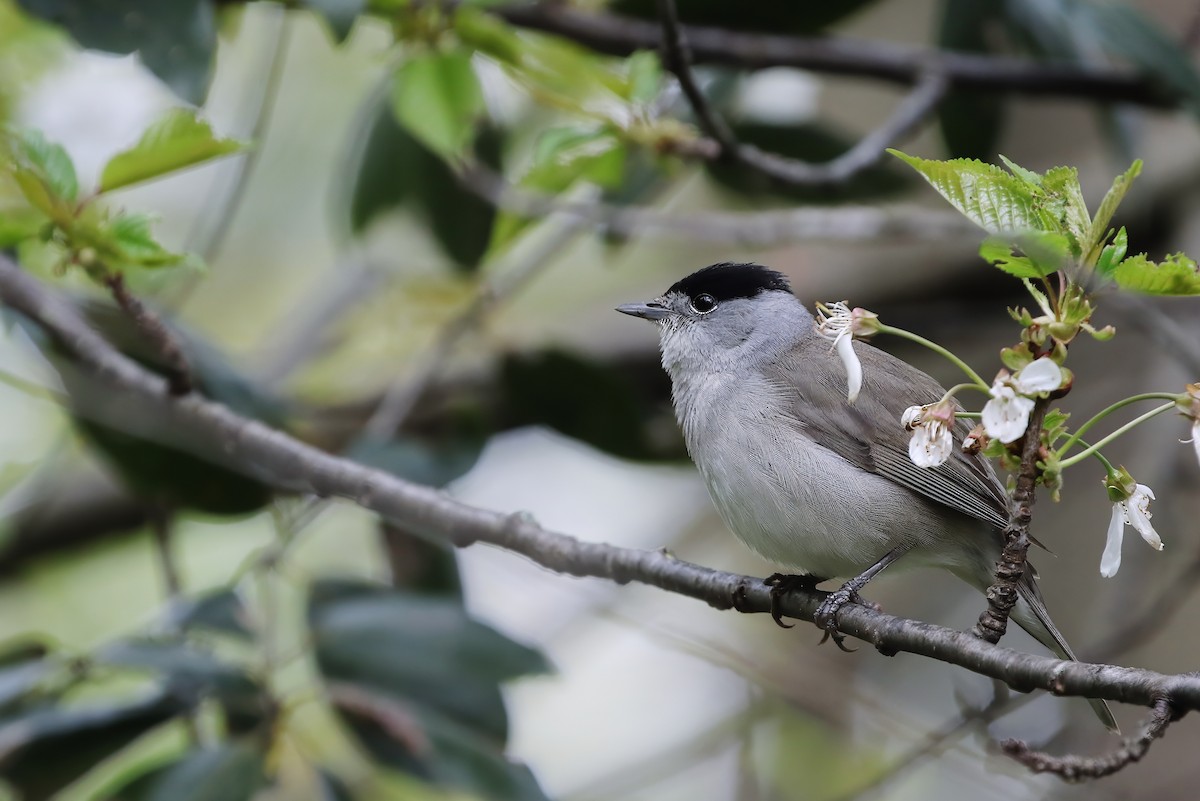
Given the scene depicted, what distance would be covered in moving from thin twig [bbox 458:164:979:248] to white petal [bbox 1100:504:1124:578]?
2.13 m

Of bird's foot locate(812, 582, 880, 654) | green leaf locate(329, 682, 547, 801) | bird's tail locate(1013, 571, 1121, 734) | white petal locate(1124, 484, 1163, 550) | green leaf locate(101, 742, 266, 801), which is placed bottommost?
green leaf locate(329, 682, 547, 801)

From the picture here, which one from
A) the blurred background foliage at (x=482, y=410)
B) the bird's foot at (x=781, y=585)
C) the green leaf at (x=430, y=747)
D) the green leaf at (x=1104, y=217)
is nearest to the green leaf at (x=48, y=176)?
the blurred background foliage at (x=482, y=410)

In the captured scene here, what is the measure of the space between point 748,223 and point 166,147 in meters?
2.10

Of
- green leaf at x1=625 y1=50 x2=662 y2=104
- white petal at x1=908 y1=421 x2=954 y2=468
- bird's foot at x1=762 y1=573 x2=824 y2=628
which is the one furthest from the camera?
green leaf at x1=625 y1=50 x2=662 y2=104

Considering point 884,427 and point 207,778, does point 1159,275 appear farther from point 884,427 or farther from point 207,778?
point 207,778

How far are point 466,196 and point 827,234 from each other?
48.9 inches

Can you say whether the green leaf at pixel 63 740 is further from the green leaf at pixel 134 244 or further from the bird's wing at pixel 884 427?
the bird's wing at pixel 884 427

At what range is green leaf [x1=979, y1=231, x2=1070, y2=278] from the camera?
162 cm

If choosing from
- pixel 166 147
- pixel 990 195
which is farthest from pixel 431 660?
pixel 990 195

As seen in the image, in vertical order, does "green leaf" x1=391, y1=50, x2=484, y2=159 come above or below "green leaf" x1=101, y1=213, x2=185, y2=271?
above

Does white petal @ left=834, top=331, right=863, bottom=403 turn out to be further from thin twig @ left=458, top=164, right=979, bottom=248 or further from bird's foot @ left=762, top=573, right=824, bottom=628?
thin twig @ left=458, top=164, right=979, bottom=248

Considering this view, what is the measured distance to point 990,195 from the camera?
1.71m

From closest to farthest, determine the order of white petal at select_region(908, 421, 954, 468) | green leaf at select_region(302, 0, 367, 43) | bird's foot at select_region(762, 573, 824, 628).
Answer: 1. white petal at select_region(908, 421, 954, 468)
2. bird's foot at select_region(762, 573, 824, 628)
3. green leaf at select_region(302, 0, 367, 43)

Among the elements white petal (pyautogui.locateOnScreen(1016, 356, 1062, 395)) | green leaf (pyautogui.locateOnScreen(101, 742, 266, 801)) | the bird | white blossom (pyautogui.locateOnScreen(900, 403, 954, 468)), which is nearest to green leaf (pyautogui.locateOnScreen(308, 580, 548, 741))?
green leaf (pyautogui.locateOnScreen(101, 742, 266, 801))
